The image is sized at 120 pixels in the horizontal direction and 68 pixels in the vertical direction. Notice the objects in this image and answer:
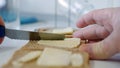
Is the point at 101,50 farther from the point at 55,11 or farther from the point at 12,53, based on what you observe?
the point at 55,11

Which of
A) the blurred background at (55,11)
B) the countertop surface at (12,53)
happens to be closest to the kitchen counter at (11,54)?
the countertop surface at (12,53)

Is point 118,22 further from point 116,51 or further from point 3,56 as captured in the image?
point 3,56

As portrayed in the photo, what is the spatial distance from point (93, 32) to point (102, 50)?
0.47ft

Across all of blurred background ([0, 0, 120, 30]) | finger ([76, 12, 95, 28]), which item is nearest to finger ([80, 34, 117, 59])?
finger ([76, 12, 95, 28])

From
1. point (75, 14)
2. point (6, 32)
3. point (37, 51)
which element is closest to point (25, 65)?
point (37, 51)

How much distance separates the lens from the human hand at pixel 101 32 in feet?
1.49

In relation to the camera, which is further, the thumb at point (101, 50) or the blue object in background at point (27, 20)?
the blue object in background at point (27, 20)

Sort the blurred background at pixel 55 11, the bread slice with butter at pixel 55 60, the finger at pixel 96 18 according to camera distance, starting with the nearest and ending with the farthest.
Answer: the bread slice with butter at pixel 55 60, the finger at pixel 96 18, the blurred background at pixel 55 11

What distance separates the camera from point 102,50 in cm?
46

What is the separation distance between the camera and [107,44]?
0.46 m

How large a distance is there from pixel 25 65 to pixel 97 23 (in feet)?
0.81

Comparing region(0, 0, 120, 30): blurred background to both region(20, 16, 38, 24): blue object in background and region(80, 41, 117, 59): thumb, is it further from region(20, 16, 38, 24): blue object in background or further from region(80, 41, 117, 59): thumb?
region(80, 41, 117, 59): thumb

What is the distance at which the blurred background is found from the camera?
37.9 inches

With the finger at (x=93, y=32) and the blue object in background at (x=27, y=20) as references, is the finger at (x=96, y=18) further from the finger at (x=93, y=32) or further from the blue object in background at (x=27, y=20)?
the blue object in background at (x=27, y=20)
